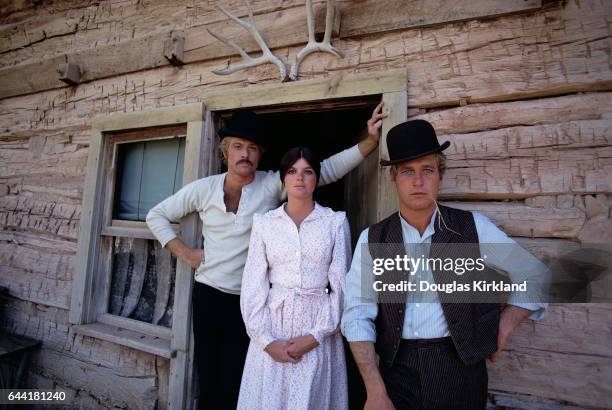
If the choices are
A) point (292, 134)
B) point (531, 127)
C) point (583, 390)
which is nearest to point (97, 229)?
point (292, 134)

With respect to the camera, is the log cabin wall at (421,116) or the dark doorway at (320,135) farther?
the dark doorway at (320,135)

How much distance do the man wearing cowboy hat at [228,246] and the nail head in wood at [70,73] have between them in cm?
181

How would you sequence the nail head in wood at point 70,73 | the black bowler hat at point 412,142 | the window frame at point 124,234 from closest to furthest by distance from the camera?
the black bowler hat at point 412,142
the window frame at point 124,234
the nail head in wood at point 70,73

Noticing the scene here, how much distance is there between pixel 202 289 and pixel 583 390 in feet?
6.93

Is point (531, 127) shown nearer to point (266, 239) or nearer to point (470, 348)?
point (470, 348)

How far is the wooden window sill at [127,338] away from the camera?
2.42 m

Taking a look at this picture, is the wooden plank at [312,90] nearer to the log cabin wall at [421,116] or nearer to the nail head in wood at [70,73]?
the log cabin wall at [421,116]

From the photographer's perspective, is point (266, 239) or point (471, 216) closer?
point (471, 216)

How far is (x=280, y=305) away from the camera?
1715 mm

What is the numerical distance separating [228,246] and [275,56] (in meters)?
1.32

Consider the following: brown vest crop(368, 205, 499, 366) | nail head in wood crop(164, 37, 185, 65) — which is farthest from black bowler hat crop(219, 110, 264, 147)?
brown vest crop(368, 205, 499, 366)

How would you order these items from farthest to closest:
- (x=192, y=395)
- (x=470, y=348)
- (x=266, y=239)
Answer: (x=192, y=395) < (x=266, y=239) < (x=470, y=348)

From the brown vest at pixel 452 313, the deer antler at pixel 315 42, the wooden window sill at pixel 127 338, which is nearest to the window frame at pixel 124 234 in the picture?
the wooden window sill at pixel 127 338

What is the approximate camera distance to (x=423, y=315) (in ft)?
4.81
